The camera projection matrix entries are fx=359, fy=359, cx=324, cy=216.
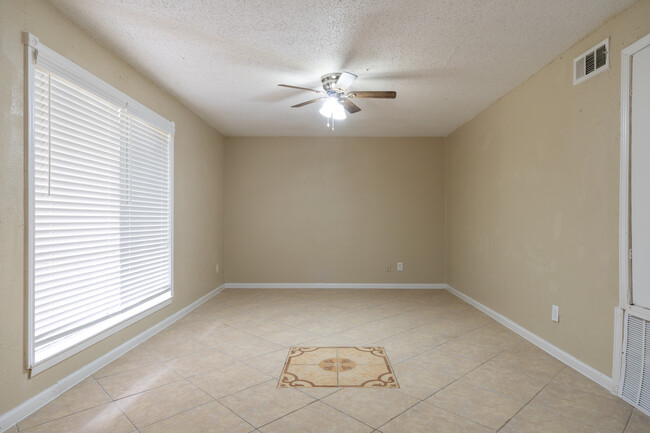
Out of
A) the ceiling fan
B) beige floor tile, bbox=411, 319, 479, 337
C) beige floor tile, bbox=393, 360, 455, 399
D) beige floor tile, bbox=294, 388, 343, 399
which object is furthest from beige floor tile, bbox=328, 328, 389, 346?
the ceiling fan

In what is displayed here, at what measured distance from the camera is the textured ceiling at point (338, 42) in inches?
91.1

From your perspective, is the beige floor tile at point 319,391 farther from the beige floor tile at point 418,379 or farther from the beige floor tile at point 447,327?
the beige floor tile at point 447,327

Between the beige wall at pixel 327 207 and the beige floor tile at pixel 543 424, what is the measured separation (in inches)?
153

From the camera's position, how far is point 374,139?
236 inches

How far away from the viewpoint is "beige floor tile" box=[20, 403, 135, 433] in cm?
192

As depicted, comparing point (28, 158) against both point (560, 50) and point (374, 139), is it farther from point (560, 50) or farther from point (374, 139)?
point (374, 139)

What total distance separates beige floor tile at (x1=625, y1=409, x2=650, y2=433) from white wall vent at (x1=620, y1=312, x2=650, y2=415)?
0.05 metres

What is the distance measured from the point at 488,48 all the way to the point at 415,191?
10.7 ft

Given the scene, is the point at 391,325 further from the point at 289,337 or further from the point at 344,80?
the point at 344,80

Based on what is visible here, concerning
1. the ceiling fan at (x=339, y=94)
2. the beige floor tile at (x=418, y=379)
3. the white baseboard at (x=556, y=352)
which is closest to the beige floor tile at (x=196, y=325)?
the beige floor tile at (x=418, y=379)

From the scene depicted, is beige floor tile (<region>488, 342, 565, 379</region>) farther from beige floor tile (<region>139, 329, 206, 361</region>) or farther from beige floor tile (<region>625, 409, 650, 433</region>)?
beige floor tile (<region>139, 329, 206, 361</region>)

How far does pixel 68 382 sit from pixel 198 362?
850 millimetres

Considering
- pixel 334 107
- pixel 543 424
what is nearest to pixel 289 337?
pixel 543 424

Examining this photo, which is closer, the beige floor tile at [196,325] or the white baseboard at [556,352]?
the white baseboard at [556,352]
